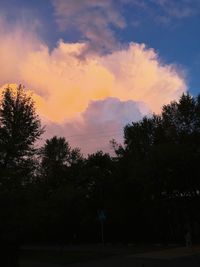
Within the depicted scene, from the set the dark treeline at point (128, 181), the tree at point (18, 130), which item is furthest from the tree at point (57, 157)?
the tree at point (18, 130)

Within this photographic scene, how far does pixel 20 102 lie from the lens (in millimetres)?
42938

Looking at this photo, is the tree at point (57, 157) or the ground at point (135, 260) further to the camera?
the tree at point (57, 157)

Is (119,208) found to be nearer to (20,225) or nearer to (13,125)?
(13,125)

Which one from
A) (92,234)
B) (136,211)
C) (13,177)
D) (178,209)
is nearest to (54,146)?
(92,234)

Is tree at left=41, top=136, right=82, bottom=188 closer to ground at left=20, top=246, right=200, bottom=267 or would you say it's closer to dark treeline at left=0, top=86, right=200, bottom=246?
dark treeline at left=0, top=86, right=200, bottom=246

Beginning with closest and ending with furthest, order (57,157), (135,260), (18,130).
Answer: (135,260) < (18,130) < (57,157)

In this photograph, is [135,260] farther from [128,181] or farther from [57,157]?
[57,157]

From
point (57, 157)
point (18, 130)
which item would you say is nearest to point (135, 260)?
point (18, 130)

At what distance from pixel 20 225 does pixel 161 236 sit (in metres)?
26.3

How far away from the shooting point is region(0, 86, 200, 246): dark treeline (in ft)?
135

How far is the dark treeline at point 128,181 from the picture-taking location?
41125mm

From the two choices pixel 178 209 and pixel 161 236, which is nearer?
pixel 178 209

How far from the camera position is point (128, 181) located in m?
48.8

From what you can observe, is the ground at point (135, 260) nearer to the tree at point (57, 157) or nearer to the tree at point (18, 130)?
the tree at point (18, 130)
